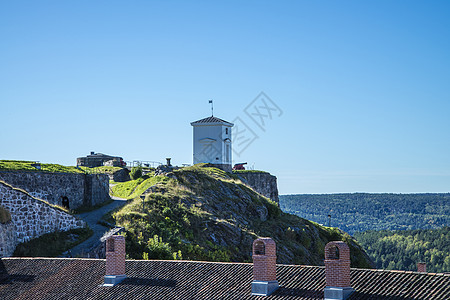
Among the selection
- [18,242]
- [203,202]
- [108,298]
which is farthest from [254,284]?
[203,202]

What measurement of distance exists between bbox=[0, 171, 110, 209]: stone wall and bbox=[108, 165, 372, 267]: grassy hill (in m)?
2.96

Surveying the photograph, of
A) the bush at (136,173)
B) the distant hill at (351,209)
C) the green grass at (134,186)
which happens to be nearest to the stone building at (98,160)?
the bush at (136,173)

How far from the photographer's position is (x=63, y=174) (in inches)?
1750

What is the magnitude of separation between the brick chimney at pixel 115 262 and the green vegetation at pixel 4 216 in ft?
33.7

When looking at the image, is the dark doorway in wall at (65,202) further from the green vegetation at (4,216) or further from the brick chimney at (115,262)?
the brick chimney at (115,262)

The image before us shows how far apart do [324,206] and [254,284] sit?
16522cm

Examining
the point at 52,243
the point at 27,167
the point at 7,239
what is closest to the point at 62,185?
the point at 27,167

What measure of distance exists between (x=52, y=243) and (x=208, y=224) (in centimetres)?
1243

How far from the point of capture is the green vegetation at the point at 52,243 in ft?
108

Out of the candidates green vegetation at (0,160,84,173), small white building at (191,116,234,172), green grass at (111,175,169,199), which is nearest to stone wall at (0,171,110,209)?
green vegetation at (0,160,84,173)

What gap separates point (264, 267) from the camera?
2127 cm

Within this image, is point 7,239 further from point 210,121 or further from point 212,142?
point 210,121

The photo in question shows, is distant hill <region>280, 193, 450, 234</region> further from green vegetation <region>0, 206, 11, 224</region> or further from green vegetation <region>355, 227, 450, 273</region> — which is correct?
green vegetation <region>0, 206, 11, 224</region>

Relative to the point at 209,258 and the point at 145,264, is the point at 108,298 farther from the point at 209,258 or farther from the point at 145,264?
the point at 209,258
